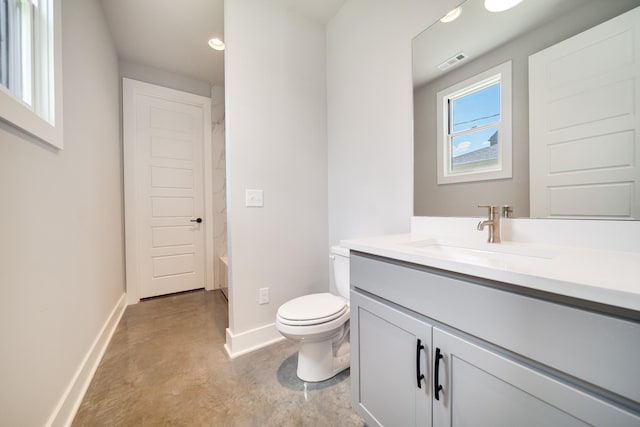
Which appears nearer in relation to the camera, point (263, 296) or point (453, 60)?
point (453, 60)

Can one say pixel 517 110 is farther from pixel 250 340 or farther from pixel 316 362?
pixel 250 340

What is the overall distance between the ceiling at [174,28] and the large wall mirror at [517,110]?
1.22 metres

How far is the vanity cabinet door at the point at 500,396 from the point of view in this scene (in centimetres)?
48

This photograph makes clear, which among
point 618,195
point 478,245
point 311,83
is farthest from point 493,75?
point 311,83

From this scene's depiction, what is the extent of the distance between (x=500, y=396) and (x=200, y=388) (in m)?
1.46

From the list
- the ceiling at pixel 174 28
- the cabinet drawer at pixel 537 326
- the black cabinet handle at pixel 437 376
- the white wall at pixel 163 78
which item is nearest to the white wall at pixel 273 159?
the ceiling at pixel 174 28

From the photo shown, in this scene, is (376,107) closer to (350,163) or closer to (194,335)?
(350,163)

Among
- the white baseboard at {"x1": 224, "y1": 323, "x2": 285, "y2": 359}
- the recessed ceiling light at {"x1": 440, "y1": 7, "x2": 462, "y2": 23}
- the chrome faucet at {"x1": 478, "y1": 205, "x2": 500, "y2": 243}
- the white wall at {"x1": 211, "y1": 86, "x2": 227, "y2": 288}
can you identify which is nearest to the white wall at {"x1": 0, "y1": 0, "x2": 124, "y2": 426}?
the white baseboard at {"x1": 224, "y1": 323, "x2": 285, "y2": 359}

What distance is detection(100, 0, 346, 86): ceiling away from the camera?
1871 mm

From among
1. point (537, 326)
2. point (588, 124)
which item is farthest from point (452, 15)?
point (537, 326)

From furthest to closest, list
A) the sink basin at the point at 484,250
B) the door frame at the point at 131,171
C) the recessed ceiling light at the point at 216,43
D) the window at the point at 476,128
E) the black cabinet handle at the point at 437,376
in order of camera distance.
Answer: the door frame at the point at 131,171 → the recessed ceiling light at the point at 216,43 → the window at the point at 476,128 → the sink basin at the point at 484,250 → the black cabinet handle at the point at 437,376

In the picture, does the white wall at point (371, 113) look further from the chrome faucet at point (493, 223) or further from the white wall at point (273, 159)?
the chrome faucet at point (493, 223)

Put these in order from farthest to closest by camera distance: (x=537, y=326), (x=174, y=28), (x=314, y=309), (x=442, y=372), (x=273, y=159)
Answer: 1. (x=174, y=28)
2. (x=273, y=159)
3. (x=314, y=309)
4. (x=442, y=372)
5. (x=537, y=326)

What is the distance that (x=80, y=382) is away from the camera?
1274 mm
